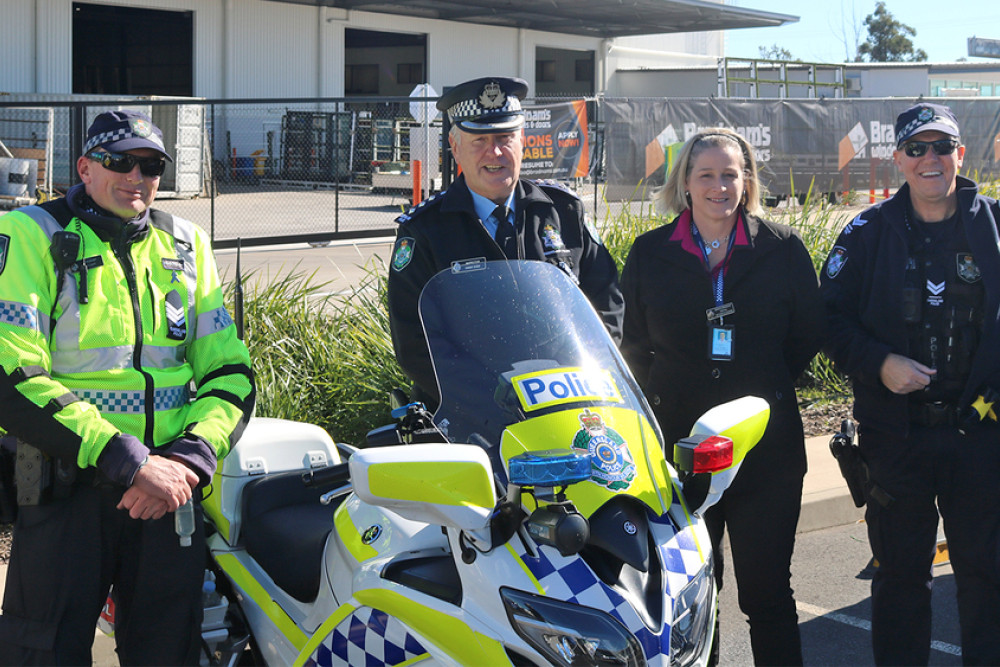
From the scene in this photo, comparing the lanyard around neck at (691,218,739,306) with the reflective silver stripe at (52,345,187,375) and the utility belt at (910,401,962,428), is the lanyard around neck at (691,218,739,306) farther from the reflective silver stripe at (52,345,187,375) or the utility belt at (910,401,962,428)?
the reflective silver stripe at (52,345,187,375)

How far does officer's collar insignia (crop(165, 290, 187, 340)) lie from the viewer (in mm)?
3057

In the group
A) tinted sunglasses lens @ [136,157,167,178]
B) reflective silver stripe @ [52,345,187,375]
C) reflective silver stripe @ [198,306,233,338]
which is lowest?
reflective silver stripe @ [52,345,187,375]

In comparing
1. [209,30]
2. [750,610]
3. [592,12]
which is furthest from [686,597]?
[592,12]

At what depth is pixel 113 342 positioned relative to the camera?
115 inches

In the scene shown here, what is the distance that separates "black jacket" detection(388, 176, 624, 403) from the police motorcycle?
12.2 inches

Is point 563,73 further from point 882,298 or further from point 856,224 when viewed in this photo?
point 882,298

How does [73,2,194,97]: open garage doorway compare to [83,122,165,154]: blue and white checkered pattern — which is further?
[73,2,194,97]: open garage doorway

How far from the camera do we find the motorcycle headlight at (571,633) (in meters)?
2.14

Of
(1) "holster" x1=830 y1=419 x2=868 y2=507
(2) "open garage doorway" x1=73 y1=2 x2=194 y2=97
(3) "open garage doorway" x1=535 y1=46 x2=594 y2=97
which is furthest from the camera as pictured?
(3) "open garage doorway" x1=535 y1=46 x2=594 y2=97

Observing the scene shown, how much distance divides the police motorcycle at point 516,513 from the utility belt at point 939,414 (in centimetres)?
130

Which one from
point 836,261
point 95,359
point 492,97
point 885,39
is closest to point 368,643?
point 95,359

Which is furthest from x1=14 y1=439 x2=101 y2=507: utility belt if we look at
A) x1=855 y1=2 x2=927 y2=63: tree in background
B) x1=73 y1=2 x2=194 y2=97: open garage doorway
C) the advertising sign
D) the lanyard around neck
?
x1=855 y1=2 x2=927 y2=63: tree in background

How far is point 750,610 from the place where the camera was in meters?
3.63

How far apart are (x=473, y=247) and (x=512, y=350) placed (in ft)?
2.43
